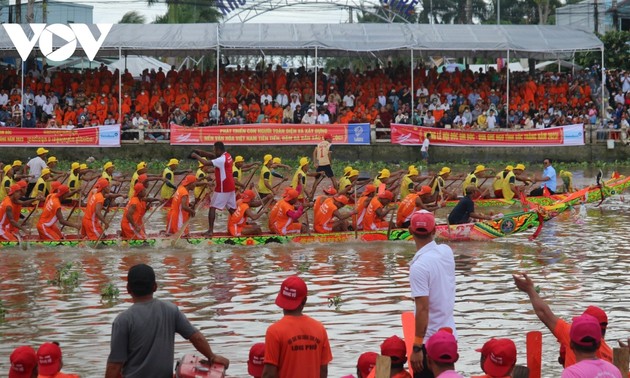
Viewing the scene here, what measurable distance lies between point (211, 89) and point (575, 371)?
88.4 ft

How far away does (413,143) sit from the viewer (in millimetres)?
29766

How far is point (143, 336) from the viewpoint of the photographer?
20.4 feet

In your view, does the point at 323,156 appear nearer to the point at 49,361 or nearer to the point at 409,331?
the point at 409,331

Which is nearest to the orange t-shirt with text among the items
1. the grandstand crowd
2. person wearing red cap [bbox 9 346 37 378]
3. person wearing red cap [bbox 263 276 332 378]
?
person wearing red cap [bbox 263 276 332 378]

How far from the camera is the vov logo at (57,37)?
31297 millimetres

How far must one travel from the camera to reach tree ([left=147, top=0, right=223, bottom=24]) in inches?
1990

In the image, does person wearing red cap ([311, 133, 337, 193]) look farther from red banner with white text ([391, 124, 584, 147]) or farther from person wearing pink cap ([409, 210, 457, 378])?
person wearing pink cap ([409, 210, 457, 378])

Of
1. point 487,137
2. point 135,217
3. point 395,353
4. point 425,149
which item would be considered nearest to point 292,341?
point 395,353

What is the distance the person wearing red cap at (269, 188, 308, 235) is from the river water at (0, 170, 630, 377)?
28cm

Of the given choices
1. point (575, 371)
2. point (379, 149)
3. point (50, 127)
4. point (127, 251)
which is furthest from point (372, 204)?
point (50, 127)

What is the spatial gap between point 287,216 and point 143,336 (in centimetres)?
1022

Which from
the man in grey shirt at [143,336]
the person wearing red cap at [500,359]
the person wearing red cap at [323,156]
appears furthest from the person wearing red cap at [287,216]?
the person wearing red cap at [500,359]

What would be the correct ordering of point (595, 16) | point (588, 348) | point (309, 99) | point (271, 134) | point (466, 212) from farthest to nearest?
point (595, 16), point (309, 99), point (271, 134), point (466, 212), point (588, 348)

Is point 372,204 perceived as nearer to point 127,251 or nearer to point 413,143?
point 127,251
